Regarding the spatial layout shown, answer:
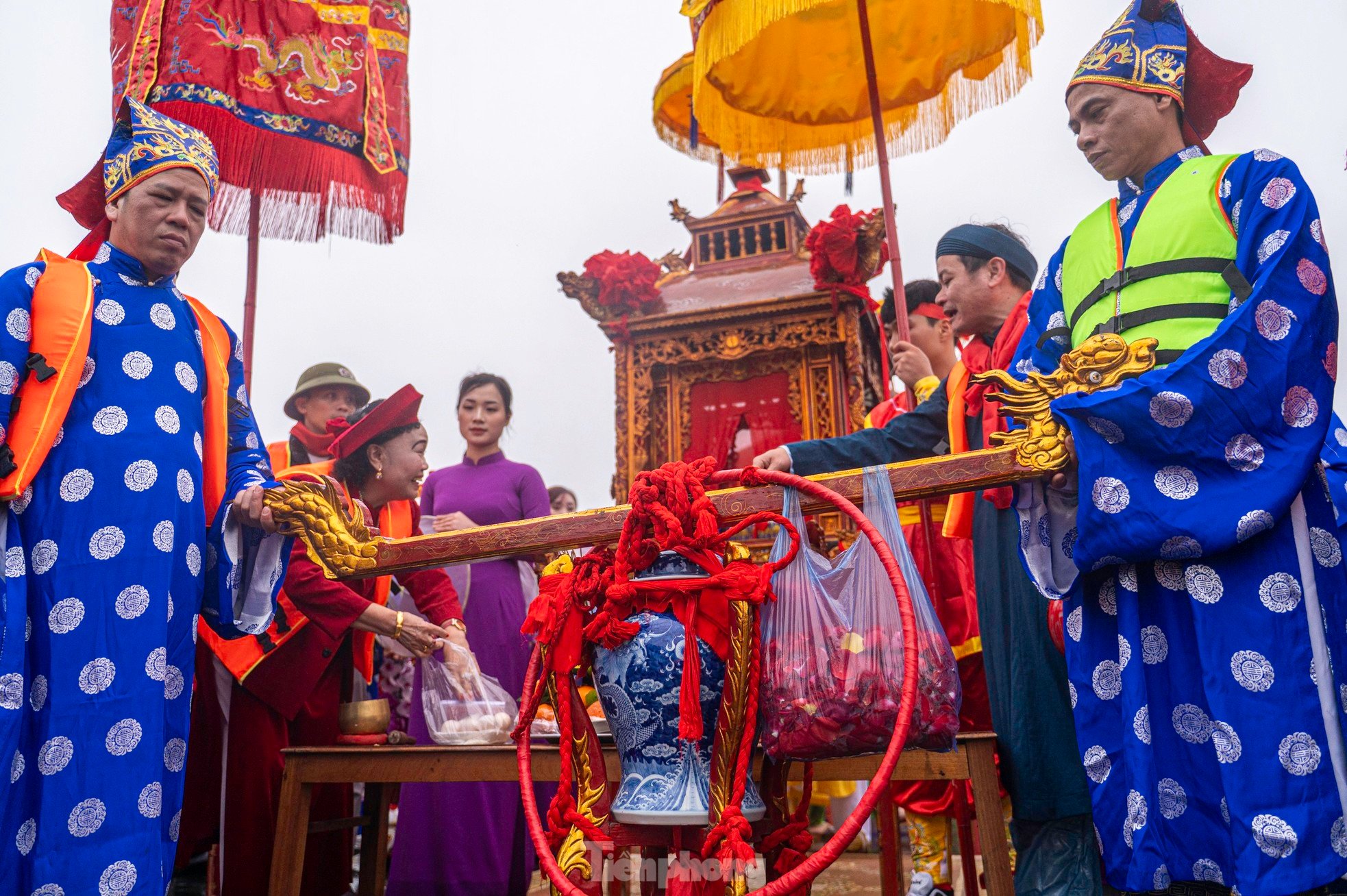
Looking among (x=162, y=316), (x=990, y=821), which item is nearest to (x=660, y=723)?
(x=990, y=821)

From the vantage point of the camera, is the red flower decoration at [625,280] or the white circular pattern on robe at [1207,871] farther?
the red flower decoration at [625,280]

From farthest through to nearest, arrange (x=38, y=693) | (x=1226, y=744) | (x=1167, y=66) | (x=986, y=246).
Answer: (x=986, y=246), (x=1167, y=66), (x=38, y=693), (x=1226, y=744)

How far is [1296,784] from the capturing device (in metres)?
1.61

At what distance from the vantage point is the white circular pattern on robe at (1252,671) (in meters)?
1.69

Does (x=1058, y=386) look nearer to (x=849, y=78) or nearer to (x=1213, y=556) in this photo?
(x=1213, y=556)

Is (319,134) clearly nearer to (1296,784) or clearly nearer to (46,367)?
(46,367)

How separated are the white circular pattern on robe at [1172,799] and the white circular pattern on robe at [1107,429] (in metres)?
0.63

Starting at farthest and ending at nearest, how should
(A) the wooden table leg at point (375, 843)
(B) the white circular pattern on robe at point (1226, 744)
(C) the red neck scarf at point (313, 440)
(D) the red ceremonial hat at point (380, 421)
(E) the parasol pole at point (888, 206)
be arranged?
(C) the red neck scarf at point (313, 440) → (E) the parasol pole at point (888, 206) → (D) the red ceremonial hat at point (380, 421) → (A) the wooden table leg at point (375, 843) → (B) the white circular pattern on robe at point (1226, 744)

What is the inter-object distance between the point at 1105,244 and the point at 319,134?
312 cm

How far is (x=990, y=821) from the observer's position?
6.58 ft

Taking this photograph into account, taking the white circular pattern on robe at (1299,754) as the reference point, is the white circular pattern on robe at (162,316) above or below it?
above

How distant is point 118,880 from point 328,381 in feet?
9.90

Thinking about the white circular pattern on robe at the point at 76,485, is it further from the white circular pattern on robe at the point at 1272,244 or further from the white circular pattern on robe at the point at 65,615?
the white circular pattern on robe at the point at 1272,244

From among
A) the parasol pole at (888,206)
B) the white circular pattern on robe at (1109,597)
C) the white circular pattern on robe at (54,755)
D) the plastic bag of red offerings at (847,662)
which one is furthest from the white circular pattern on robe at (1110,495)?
the white circular pattern on robe at (54,755)
